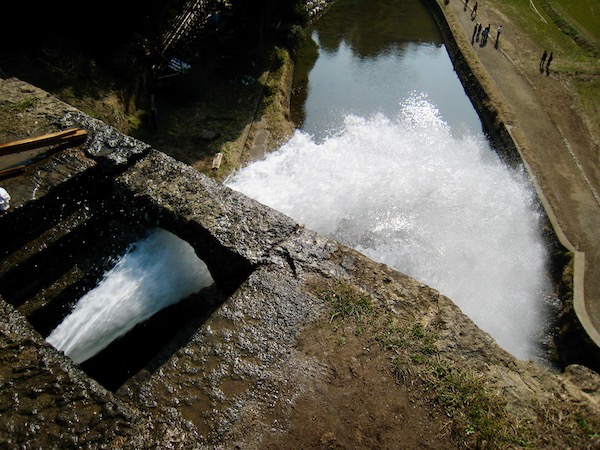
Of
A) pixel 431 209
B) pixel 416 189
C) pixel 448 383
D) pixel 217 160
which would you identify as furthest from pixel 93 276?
pixel 416 189

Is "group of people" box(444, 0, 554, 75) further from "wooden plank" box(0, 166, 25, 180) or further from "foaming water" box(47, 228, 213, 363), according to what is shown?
"wooden plank" box(0, 166, 25, 180)

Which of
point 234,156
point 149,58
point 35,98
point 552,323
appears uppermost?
point 35,98

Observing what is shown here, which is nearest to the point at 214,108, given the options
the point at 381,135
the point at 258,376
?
the point at 381,135

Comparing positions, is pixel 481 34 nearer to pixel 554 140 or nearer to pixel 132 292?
pixel 554 140

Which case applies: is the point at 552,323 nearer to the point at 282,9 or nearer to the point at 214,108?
the point at 214,108

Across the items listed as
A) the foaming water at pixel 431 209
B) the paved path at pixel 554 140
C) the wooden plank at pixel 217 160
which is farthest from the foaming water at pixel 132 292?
the paved path at pixel 554 140
